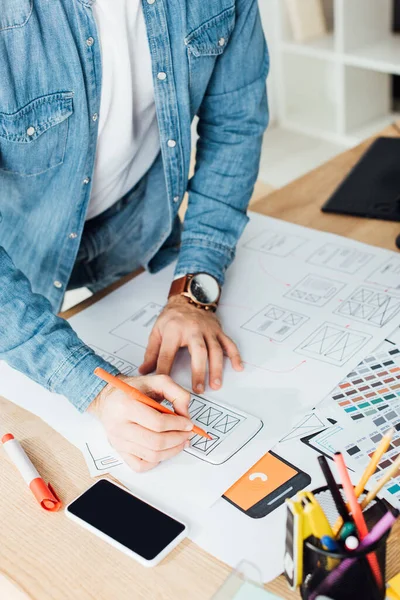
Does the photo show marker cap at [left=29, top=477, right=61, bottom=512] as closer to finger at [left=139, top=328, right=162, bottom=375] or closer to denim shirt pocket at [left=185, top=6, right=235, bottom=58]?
finger at [left=139, top=328, right=162, bottom=375]

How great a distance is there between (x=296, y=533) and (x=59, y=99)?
767 millimetres

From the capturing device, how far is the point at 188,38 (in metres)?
1.22

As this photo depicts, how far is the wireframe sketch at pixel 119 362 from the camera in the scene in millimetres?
1126

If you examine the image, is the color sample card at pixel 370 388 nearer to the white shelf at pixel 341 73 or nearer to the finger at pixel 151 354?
the finger at pixel 151 354

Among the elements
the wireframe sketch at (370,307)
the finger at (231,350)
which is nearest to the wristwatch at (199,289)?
the finger at (231,350)

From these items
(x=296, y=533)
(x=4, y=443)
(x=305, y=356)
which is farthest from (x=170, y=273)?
(x=296, y=533)

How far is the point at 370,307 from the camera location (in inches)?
47.0

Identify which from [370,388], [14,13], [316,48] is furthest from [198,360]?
[316,48]

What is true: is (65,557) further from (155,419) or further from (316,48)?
(316,48)

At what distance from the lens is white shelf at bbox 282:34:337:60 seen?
11.6ft

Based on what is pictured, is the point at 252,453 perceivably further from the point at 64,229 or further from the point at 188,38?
the point at 188,38

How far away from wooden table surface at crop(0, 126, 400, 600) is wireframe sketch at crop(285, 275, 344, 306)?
1.63ft

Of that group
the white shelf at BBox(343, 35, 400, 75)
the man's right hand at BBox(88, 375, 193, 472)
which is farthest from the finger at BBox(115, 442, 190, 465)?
the white shelf at BBox(343, 35, 400, 75)

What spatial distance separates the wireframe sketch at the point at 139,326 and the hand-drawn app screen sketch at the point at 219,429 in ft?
0.72
